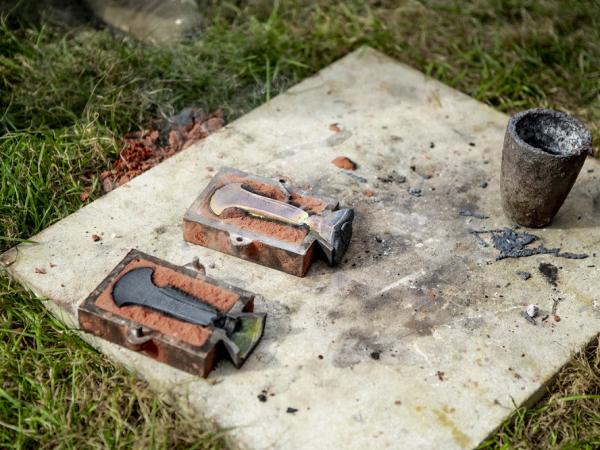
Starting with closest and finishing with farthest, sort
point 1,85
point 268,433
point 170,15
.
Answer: point 268,433
point 1,85
point 170,15

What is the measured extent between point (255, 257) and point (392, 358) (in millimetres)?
713

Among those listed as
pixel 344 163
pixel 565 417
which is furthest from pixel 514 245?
pixel 344 163

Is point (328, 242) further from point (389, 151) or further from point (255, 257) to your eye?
point (389, 151)

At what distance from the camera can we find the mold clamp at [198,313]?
8.38 feet

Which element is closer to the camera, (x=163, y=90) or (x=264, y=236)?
(x=264, y=236)

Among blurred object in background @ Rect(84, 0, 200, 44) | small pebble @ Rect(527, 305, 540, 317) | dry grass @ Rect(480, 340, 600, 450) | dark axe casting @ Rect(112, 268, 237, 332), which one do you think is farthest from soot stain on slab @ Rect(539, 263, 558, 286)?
blurred object in background @ Rect(84, 0, 200, 44)

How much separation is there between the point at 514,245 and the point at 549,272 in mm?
197

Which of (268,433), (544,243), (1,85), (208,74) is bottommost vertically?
(544,243)

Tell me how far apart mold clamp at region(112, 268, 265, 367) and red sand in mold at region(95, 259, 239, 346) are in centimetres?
2

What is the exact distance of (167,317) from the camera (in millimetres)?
2572

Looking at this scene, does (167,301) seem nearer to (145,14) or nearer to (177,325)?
(177,325)

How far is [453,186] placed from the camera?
11.3 ft

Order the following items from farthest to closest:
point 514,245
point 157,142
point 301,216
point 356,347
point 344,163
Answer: point 157,142, point 344,163, point 514,245, point 301,216, point 356,347

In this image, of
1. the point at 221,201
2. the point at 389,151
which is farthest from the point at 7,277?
the point at 389,151
